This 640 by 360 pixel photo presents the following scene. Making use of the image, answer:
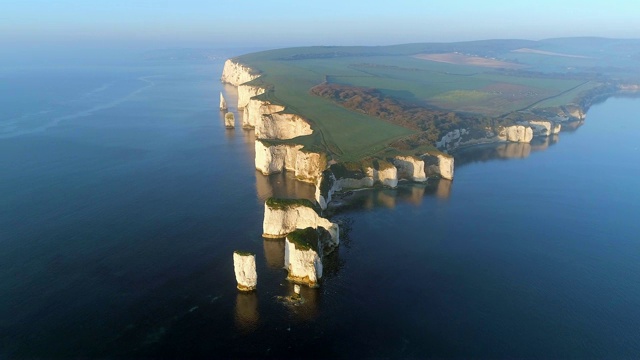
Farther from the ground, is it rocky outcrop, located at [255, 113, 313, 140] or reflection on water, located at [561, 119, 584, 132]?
rocky outcrop, located at [255, 113, 313, 140]

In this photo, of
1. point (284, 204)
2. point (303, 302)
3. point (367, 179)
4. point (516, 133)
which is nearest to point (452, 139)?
point (516, 133)

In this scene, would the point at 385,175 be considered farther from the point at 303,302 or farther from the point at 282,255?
the point at 303,302

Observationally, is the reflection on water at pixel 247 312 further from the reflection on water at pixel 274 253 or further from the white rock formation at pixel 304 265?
the reflection on water at pixel 274 253

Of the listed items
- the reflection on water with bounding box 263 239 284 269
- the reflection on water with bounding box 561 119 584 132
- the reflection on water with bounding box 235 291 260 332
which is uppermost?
the reflection on water with bounding box 561 119 584 132


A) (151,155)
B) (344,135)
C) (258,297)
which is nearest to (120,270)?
(258,297)

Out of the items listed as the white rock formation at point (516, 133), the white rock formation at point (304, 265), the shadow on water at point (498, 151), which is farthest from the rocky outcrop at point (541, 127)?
the white rock formation at point (304, 265)

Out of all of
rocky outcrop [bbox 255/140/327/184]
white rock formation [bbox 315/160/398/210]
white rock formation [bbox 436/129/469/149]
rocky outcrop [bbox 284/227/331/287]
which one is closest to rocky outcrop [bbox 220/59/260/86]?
white rock formation [bbox 436/129/469/149]

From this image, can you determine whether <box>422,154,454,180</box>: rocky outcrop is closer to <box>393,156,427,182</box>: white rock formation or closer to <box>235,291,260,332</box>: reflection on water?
<box>393,156,427,182</box>: white rock formation
